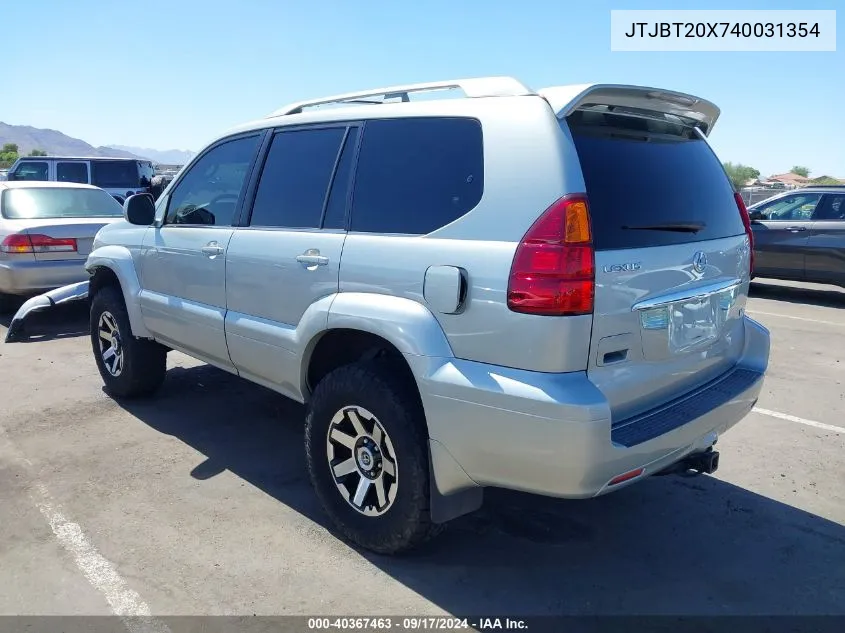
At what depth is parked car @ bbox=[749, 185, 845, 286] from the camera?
991 centimetres

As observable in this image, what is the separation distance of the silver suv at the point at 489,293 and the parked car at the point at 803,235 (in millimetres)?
7604

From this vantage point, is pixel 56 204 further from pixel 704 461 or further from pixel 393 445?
pixel 704 461

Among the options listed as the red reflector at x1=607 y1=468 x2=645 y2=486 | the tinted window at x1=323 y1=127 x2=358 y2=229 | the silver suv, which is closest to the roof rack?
the silver suv

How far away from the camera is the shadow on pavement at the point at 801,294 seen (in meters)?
10.3

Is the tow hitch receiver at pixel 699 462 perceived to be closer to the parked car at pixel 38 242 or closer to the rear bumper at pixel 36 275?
the rear bumper at pixel 36 275

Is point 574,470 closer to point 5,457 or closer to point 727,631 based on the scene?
point 727,631

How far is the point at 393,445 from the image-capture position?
2.92 m

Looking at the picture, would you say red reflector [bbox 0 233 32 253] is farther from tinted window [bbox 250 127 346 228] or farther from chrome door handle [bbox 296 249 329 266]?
chrome door handle [bbox 296 249 329 266]

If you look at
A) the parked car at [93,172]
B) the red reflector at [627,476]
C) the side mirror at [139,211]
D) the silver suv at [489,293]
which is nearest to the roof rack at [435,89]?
the silver suv at [489,293]

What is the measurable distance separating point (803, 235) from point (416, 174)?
30.0 ft

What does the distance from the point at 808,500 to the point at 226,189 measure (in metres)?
3.76

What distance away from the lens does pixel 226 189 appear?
13.7ft

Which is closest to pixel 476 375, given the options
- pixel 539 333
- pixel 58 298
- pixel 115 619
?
pixel 539 333

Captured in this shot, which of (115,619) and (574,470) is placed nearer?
(574,470)
